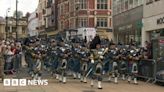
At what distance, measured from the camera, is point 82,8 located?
85312 millimetres

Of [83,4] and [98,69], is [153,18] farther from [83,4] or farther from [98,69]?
[83,4]

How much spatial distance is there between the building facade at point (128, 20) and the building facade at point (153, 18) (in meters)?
1.04

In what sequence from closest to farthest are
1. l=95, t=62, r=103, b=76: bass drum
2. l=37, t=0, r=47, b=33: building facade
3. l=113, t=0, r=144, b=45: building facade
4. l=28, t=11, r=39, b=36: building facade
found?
1. l=95, t=62, r=103, b=76: bass drum
2. l=113, t=0, r=144, b=45: building facade
3. l=37, t=0, r=47, b=33: building facade
4. l=28, t=11, r=39, b=36: building facade

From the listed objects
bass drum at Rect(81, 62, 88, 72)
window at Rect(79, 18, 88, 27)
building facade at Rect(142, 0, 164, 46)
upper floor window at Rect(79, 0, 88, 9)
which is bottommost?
bass drum at Rect(81, 62, 88, 72)

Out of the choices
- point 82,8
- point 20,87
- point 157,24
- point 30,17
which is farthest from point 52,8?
point 20,87

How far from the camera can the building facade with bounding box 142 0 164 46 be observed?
40.4m

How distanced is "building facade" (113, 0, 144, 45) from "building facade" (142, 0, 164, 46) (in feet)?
3.42

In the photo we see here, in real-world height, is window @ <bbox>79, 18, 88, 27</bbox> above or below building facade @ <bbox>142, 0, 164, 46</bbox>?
above

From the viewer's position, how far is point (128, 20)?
50.2 m

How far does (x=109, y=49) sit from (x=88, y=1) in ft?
201

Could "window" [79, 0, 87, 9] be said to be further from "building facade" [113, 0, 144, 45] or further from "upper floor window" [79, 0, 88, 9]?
"building facade" [113, 0, 144, 45]

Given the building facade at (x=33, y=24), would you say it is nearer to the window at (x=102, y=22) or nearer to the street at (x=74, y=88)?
the window at (x=102, y=22)

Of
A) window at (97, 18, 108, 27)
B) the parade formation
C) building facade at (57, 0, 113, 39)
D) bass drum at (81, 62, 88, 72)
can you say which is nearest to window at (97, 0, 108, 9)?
building facade at (57, 0, 113, 39)

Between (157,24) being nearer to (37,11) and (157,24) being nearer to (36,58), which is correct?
(36,58)
